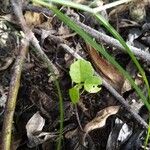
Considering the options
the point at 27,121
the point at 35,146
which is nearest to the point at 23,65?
the point at 27,121

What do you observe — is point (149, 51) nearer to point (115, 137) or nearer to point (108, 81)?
point (108, 81)

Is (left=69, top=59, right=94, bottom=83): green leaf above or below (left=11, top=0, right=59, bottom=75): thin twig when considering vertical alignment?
below

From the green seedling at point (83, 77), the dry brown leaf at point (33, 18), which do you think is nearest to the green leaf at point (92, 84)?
the green seedling at point (83, 77)

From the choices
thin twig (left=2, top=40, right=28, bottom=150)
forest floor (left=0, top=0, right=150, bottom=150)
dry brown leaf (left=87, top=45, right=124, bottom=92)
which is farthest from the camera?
dry brown leaf (left=87, top=45, right=124, bottom=92)

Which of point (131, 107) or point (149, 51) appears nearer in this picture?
point (131, 107)

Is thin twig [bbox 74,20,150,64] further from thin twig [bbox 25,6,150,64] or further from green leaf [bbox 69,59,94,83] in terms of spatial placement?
green leaf [bbox 69,59,94,83]

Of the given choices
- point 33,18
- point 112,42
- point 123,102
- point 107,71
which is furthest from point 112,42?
point 33,18

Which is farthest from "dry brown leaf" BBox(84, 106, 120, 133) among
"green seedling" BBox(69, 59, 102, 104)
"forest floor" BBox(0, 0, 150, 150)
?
"green seedling" BBox(69, 59, 102, 104)

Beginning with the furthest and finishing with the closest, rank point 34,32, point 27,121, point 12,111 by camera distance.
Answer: point 34,32, point 27,121, point 12,111
